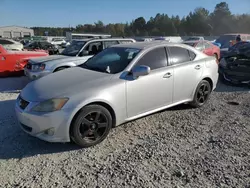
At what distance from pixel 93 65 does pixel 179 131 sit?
6.90 ft

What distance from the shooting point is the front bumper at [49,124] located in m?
3.08

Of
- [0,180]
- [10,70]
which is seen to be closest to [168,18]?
[10,70]

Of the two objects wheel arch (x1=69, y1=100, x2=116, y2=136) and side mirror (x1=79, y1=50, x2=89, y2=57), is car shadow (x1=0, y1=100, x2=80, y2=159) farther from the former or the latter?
side mirror (x1=79, y1=50, x2=89, y2=57)

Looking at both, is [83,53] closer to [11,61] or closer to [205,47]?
[11,61]

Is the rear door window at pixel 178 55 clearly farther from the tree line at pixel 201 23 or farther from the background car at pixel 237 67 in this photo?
the tree line at pixel 201 23

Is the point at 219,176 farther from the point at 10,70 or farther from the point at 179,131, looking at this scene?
the point at 10,70

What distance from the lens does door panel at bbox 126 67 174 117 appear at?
147 inches

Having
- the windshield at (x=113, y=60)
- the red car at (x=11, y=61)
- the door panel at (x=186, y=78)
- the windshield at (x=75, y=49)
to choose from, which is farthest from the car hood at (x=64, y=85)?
the red car at (x=11, y=61)

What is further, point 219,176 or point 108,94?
point 108,94

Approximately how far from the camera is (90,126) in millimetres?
3377

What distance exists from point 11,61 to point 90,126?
247 inches

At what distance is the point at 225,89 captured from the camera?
6.79 meters

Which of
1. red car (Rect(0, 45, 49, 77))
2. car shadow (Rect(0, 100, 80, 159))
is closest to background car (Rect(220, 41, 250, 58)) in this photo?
car shadow (Rect(0, 100, 80, 159))

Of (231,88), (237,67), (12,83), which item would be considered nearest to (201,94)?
(231,88)
